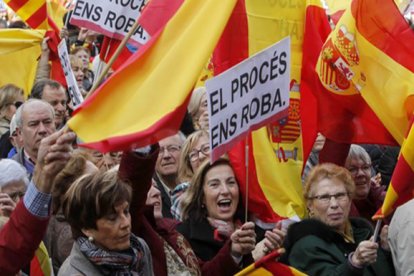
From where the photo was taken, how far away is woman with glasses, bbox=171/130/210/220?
7762mm

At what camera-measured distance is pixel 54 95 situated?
31.9ft

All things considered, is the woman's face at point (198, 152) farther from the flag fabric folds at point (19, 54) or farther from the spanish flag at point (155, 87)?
the flag fabric folds at point (19, 54)

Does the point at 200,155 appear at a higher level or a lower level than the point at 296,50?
lower

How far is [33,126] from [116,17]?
0.87 metres

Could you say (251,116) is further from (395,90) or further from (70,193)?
(395,90)

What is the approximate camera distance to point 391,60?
7664 millimetres

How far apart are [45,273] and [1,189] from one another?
80cm

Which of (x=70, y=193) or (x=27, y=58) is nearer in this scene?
(x=70, y=193)

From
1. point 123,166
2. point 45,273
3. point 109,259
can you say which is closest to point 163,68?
point 123,166

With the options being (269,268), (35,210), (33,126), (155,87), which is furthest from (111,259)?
(33,126)

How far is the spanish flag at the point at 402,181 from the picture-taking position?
6.70m

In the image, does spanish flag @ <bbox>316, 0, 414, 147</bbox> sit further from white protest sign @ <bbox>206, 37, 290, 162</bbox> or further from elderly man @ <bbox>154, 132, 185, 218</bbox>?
white protest sign @ <bbox>206, 37, 290, 162</bbox>

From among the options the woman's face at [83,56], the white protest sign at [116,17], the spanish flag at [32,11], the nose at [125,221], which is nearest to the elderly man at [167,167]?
the white protest sign at [116,17]

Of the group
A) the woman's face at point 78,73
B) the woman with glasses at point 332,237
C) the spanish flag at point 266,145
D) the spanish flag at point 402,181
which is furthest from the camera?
the woman's face at point 78,73
